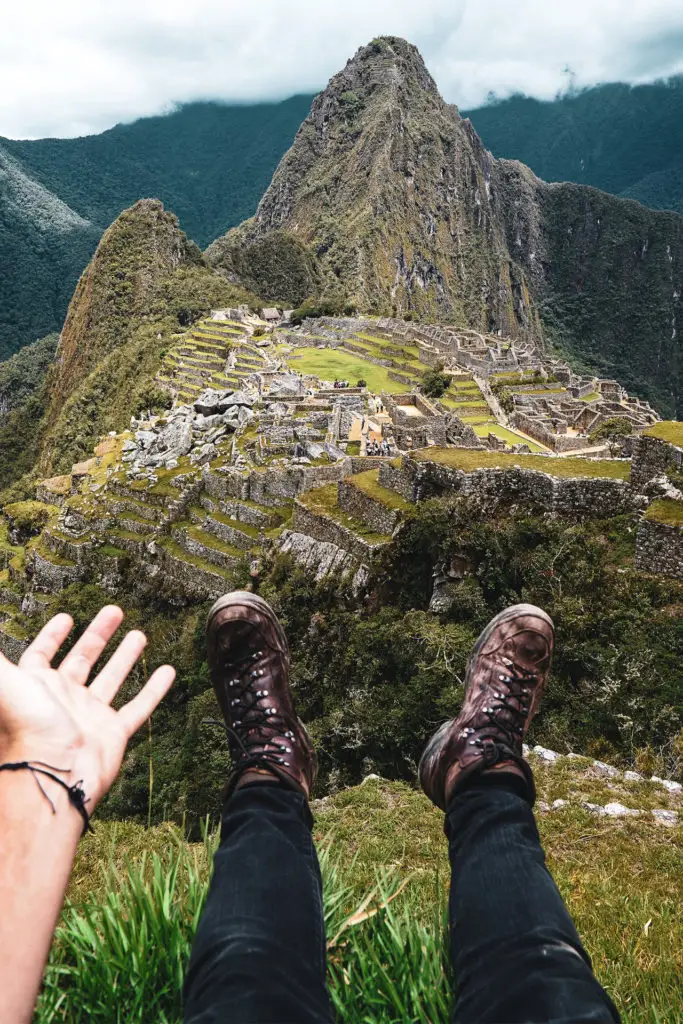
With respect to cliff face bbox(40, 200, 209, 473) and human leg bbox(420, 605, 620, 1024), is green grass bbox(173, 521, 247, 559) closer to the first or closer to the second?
human leg bbox(420, 605, 620, 1024)

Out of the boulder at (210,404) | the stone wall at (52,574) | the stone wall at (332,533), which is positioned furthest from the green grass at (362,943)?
the boulder at (210,404)

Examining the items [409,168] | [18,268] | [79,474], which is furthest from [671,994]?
[18,268]

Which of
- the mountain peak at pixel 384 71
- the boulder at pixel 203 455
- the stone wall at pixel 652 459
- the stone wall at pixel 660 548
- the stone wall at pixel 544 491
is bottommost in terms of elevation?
the boulder at pixel 203 455

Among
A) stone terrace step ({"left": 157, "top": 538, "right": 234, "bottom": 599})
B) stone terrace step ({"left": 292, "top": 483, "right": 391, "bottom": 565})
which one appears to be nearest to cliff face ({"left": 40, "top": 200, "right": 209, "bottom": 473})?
stone terrace step ({"left": 157, "top": 538, "right": 234, "bottom": 599})

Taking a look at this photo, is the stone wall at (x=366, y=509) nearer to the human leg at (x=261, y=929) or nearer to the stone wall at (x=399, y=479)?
the stone wall at (x=399, y=479)

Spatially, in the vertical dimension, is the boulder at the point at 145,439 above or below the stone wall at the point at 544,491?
below

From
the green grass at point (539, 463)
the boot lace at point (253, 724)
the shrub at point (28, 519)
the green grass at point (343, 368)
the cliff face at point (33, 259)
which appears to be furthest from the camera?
the cliff face at point (33, 259)
